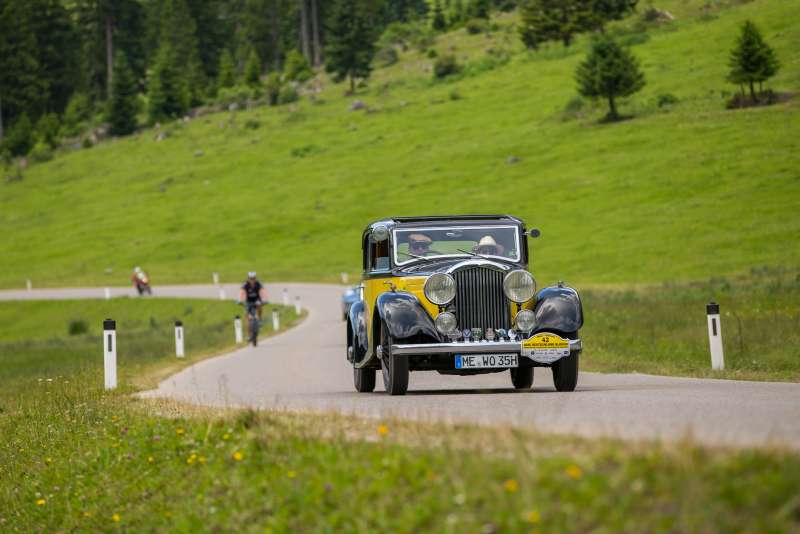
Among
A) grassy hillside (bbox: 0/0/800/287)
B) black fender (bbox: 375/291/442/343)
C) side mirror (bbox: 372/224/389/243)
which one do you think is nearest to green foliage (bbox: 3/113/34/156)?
grassy hillside (bbox: 0/0/800/287)

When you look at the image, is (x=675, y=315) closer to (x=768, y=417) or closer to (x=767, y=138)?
(x=768, y=417)

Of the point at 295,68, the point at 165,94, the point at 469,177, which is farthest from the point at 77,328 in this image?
the point at 295,68

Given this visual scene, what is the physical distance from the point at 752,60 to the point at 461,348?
62.1 m

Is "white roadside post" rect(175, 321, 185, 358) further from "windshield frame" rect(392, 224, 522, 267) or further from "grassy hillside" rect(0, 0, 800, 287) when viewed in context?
"grassy hillside" rect(0, 0, 800, 287)

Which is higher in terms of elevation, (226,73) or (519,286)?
→ (226,73)

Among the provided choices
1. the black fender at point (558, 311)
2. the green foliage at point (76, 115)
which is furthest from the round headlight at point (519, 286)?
the green foliage at point (76, 115)

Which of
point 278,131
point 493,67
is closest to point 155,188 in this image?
point 278,131

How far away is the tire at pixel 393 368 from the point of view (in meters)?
13.3

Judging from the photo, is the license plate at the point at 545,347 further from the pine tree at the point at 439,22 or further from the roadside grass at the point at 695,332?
the pine tree at the point at 439,22

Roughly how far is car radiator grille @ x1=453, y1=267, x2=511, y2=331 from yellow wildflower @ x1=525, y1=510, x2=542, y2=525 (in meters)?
8.22

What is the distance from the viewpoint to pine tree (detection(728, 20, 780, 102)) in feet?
229

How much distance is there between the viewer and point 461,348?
13266 mm

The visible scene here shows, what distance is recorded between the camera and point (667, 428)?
27.1 ft

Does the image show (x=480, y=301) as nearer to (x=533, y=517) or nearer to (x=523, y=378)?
(x=523, y=378)
